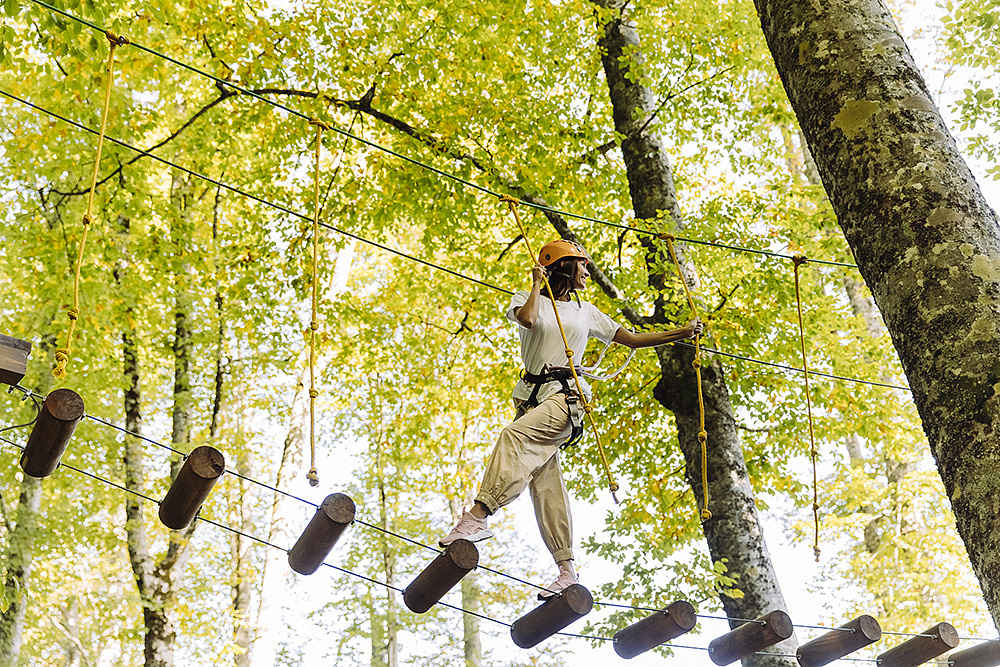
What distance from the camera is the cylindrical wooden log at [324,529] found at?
3.43 m

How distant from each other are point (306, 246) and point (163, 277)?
1344mm

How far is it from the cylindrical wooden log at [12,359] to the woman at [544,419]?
183cm

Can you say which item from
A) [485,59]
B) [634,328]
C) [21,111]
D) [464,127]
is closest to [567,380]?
[634,328]

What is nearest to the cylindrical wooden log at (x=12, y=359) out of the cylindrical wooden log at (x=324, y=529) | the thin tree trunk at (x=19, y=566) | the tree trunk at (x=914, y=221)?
the cylindrical wooden log at (x=324, y=529)

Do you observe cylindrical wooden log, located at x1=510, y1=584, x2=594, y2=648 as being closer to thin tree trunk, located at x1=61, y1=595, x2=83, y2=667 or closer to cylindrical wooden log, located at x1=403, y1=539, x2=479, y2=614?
cylindrical wooden log, located at x1=403, y1=539, x2=479, y2=614

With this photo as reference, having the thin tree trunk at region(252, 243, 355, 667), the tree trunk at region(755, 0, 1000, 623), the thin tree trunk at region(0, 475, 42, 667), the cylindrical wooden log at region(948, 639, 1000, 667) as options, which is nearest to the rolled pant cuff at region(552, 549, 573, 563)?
the tree trunk at region(755, 0, 1000, 623)

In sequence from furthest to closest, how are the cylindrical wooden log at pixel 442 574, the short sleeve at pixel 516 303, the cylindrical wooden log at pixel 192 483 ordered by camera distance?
the short sleeve at pixel 516 303, the cylindrical wooden log at pixel 442 574, the cylindrical wooden log at pixel 192 483

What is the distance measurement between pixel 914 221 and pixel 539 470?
8.00 feet

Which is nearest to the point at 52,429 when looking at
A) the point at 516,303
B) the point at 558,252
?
the point at 516,303

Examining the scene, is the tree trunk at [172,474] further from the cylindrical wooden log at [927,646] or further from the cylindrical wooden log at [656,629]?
the cylindrical wooden log at [927,646]

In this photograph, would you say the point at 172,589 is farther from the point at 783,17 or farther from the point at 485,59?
the point at 783,17

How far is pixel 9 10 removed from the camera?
4.14m

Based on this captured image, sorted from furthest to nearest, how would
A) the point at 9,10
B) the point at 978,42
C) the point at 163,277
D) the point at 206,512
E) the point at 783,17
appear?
the point at 206,512 → the point at 163,277 → the point at 978,42 → the point at 9,10 → the point at 783,17

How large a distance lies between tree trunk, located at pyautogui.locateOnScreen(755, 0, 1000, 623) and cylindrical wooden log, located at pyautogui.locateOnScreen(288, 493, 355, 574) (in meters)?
2.13
